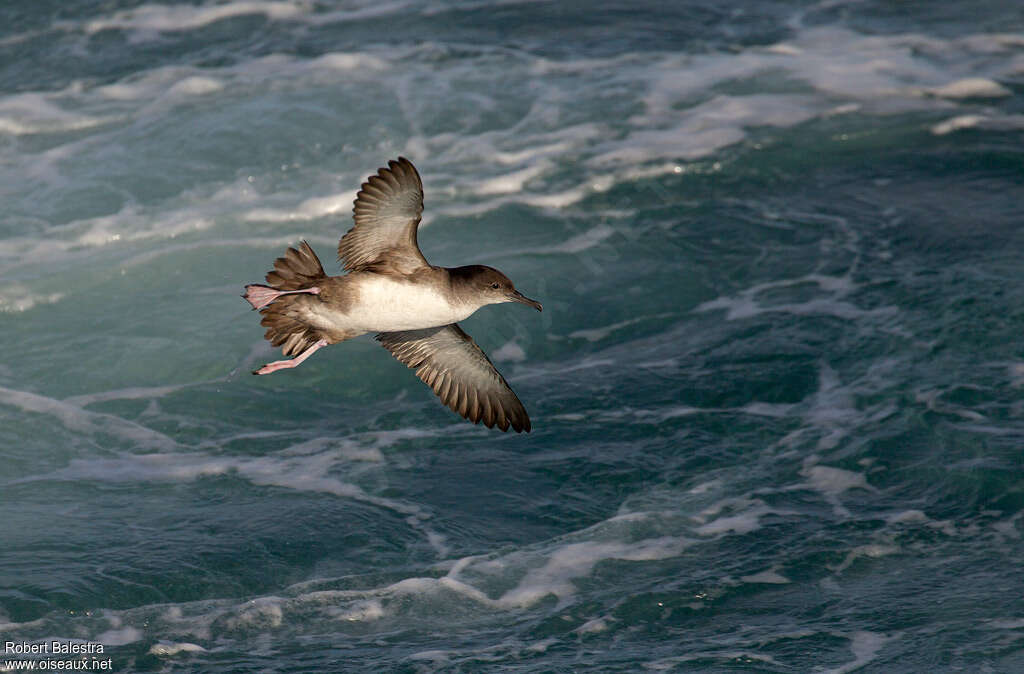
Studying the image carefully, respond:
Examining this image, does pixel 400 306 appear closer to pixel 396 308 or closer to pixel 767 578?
pixel 396 308

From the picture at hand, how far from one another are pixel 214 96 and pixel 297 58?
1474mm

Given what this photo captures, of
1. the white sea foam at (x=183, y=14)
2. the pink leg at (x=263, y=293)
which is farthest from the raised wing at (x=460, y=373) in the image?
the white sea foam at (x=183, y=14)

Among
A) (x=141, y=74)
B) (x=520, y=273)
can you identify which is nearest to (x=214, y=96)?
(x=141, y=74)

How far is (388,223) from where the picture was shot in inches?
289

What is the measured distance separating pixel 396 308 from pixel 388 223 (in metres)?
0.48

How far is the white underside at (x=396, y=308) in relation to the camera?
Answer: 7180 mm

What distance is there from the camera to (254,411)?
11.4 metres

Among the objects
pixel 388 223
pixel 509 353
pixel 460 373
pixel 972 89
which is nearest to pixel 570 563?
pixel 460 373

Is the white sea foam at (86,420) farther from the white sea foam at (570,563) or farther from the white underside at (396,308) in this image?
the white underside at (396,308)

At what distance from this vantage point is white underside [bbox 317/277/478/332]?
7.18 metres

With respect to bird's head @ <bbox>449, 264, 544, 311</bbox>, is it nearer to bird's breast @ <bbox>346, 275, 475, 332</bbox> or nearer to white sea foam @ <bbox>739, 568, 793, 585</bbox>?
bird's breast @ <bbox>346, 275, 475, 332</bbox>

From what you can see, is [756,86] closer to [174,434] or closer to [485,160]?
[485,160]

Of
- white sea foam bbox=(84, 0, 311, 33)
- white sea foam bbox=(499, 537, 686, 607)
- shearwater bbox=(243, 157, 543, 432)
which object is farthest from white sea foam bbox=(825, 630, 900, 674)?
white sea foam bbox=(84, 0, 311, 33)

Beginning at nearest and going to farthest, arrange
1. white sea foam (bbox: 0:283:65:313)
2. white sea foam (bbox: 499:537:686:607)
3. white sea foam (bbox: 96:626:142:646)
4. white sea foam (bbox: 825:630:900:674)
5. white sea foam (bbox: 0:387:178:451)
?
white sea foam (bbox: 825:630:900:674), white sea foam (bbox: 96:626:142:646), white sea foam (bbox: 499:537:686:607), white sea foam (bbox: 0:387:178:451), white sea foam (bbox: 0:283:65:313)
